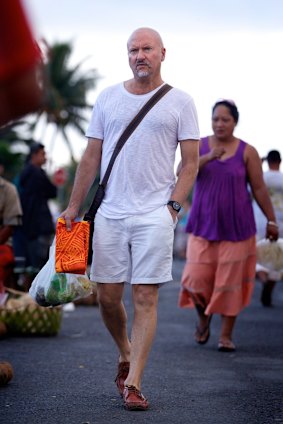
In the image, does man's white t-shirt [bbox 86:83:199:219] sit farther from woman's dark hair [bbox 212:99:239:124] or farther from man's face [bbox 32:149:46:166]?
man's face [bbox 32:149:46:166]

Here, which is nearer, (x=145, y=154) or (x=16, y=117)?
(x=16, y=117)

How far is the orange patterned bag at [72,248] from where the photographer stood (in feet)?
18.2

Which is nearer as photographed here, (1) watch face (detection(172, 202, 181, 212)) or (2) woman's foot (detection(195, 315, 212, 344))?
(1) watch face (detection(172, 202, 181, 212))

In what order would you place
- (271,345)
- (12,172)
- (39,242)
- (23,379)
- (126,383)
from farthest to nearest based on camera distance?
(12,172)
(39,242)
(271,345)
(23,379)
(126,383)

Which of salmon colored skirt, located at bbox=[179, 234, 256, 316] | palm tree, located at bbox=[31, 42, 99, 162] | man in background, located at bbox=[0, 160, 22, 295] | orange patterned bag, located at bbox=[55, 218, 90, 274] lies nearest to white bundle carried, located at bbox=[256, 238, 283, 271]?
salmon colored skirt, located at bbox=[179, 234, 256, 316]

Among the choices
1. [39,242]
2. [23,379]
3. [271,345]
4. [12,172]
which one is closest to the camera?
[23,379]

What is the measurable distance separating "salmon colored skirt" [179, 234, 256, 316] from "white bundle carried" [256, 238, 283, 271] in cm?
50

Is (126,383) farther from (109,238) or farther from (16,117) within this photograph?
(16,117)

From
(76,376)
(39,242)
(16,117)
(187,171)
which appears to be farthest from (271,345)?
(16,117)

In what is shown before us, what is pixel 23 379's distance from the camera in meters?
6.64

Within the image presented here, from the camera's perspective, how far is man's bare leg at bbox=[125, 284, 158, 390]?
5555 millimetres

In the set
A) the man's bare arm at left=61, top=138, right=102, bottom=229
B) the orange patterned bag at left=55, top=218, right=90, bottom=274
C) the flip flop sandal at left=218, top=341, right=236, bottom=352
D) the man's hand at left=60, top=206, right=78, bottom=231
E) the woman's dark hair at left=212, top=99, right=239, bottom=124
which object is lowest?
the flip flop sandal at left=218, top=341, right=236, bottom=352

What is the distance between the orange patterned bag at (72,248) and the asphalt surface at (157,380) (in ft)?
2.42

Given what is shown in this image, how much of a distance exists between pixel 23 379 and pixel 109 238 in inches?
55.6
